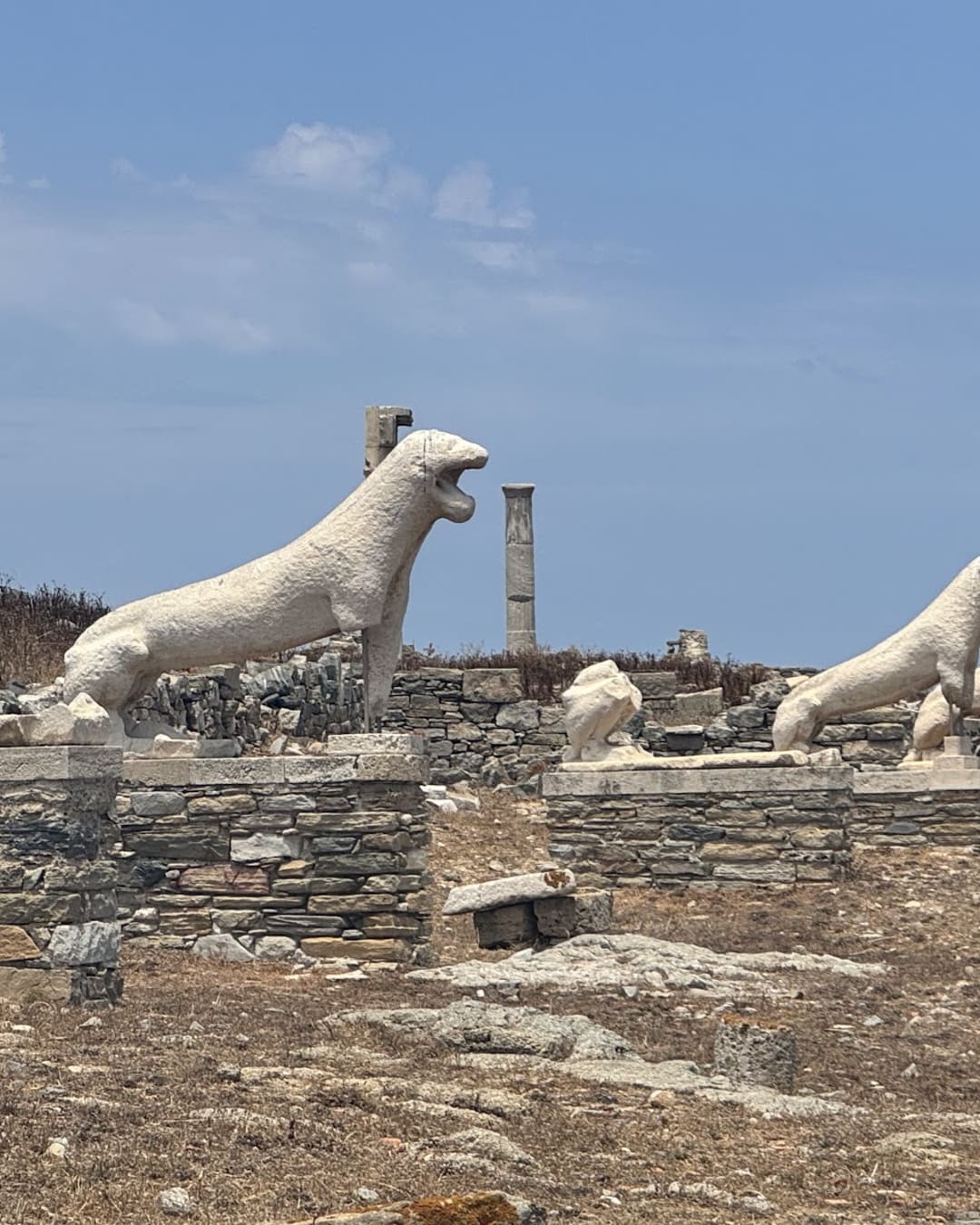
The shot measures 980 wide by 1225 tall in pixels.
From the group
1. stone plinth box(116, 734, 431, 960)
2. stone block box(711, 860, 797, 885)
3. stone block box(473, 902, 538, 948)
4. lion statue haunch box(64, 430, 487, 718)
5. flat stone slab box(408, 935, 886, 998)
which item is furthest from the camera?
stone block box(711, 860, 797, 885)

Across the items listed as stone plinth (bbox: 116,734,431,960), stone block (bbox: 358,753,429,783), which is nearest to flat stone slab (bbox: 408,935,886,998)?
stone plinth (bbox: 116,734,431,960)

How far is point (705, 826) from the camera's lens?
17516mm

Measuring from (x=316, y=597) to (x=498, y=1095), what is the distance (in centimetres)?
569

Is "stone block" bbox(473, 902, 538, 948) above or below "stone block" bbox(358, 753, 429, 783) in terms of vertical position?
below

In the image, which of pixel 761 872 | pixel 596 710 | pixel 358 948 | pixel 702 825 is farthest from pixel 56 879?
pixel 761 872

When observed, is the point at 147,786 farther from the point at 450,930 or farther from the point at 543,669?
the point at 543,669

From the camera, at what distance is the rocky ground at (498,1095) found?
21.9 ft

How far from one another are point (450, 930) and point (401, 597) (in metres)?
2.71

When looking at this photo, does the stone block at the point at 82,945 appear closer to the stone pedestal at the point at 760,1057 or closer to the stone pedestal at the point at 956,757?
the stone pedestal at the point at 760,1057

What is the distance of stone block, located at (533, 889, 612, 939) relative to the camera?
1388 cm

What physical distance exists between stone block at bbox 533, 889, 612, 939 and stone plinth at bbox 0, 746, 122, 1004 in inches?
165

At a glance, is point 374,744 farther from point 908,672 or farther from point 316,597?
point 908,672

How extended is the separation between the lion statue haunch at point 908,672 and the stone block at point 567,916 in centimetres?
597

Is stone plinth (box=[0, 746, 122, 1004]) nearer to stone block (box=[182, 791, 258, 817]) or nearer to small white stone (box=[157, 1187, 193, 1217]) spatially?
stone block (box=[182, 791, 258, 817])
